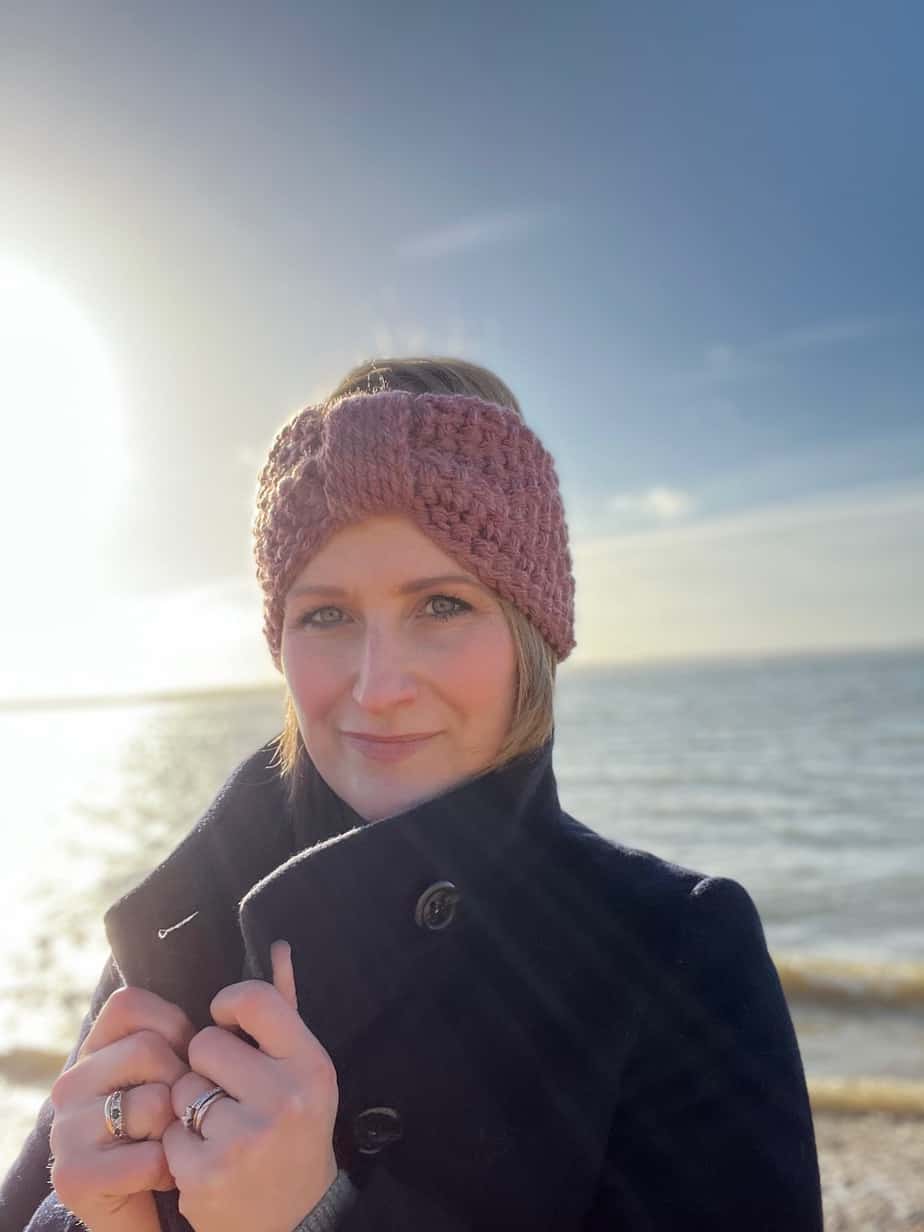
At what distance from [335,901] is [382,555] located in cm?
59

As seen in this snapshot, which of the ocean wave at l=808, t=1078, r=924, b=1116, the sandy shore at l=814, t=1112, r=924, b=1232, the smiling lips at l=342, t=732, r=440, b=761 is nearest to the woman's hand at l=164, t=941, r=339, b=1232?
the smiling lips at l=342, t=732, r=440, b=761

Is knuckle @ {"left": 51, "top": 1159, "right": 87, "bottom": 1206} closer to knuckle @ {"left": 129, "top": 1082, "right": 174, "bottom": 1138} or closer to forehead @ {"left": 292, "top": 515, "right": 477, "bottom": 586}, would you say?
knuckle @ {"left": 129, "top": 1082, "right": 174, "bottom": 1138}

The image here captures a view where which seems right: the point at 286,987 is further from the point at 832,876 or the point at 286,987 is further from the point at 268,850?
the point at 832,876

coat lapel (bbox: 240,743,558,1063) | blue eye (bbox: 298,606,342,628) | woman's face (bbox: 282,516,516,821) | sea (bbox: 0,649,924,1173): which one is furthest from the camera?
sea (bbox: 0,649,924,1173)

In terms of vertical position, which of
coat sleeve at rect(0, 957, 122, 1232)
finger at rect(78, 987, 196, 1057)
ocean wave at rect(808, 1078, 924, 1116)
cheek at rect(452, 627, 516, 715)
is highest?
cheek at rect(452, 627, 516, 715)

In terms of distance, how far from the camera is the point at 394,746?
174 cm

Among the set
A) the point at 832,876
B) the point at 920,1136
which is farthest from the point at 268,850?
the point at 832,876

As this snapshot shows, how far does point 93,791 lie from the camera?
25.9m

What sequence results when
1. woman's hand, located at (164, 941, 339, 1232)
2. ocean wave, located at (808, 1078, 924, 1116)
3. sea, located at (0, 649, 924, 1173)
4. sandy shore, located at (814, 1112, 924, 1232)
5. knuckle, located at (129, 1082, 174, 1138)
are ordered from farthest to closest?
sea, located at (0, 649, 924, 1173) → ocean wave, located at (808, 1078, 924, 1116) → sandy shore, located at (814, 1112, 924, 1232) → knuckle, located at (129, 1082, 174, 1138) → woman's hand, located at (164, 941, 339, 1232)

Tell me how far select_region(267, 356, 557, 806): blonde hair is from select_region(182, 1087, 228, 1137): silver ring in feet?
2.32

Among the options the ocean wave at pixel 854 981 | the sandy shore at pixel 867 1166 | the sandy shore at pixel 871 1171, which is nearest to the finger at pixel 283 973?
the sandy shore at pixel 871 1171

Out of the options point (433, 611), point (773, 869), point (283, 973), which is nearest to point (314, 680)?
point (433, 611)

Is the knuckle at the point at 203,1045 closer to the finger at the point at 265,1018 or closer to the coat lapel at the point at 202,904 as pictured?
the finger at the point at 265,1018

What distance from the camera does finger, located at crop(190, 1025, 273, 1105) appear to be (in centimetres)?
→ 130
